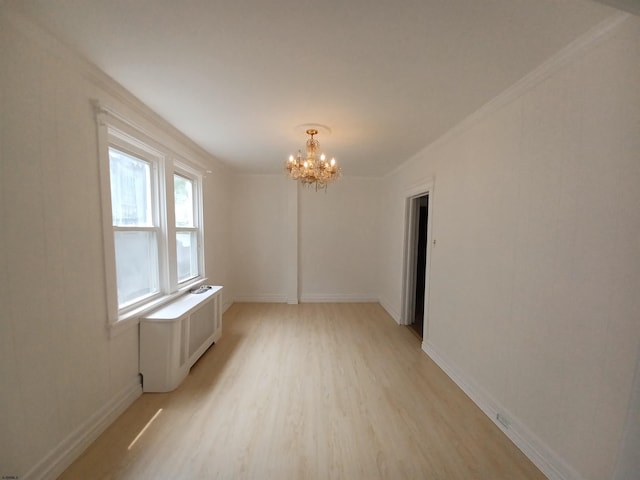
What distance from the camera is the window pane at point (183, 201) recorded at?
123 inches

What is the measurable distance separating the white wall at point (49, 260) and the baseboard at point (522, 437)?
9.45ft

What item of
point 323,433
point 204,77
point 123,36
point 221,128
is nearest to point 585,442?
point 323,433

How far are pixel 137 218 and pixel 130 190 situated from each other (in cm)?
26

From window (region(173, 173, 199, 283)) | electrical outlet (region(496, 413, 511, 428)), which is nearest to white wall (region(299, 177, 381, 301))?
window (region(173, 173, 199, 283))

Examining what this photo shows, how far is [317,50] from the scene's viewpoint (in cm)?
141

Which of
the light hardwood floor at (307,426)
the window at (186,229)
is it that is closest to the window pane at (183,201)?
the window at (186,229)

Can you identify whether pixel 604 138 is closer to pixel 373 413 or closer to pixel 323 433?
pixel 373 413

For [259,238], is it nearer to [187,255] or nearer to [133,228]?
[187,255]

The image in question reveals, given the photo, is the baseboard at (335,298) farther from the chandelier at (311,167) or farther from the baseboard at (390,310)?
the chandelier at (311,167)

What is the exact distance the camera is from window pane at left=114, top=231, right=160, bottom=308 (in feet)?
6.85

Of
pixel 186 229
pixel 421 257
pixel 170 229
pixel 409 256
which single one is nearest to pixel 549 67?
pixel 409 256

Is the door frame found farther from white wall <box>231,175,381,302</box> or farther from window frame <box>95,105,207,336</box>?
window frame <box>95,105,207,336</box>

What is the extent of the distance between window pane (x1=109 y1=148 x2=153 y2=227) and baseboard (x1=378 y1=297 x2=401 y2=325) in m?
3.67

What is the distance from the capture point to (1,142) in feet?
3.83
